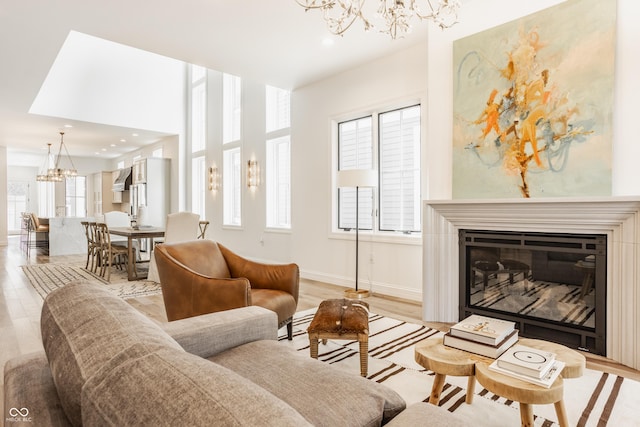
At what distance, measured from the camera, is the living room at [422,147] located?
2730 millimetres

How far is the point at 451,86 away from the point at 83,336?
3660 millimetres

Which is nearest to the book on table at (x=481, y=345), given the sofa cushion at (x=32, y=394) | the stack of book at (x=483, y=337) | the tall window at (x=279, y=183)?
the stack of book at (x=483, y=337)

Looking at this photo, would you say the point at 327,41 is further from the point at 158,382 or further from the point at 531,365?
the point at 158,382

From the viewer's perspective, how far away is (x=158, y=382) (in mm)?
653

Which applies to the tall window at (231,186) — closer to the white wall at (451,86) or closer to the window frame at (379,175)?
the window frame at (379,175)

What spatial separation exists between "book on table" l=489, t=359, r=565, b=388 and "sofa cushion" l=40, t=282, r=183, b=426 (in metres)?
1.33

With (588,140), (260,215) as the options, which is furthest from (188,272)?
(260,215)

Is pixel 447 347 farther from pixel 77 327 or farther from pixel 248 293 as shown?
pixel 77 327

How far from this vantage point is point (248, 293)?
2535 mm

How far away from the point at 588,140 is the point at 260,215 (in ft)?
17.0

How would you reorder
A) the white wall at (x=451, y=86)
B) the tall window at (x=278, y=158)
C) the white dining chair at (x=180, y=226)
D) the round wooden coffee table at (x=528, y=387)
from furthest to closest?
1. the tall window at (x=278, y=158)
2. the white dining chair at (x=180, y=226)
3. the white wall at (x=451, y=86)
4. the round wooden coffee table at (x=528, y=387)

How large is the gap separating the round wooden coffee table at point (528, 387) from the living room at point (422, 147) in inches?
55.2

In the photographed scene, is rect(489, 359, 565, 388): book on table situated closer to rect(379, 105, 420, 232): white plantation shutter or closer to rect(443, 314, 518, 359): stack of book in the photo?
rect(443, 314, 518, 359): stack of book

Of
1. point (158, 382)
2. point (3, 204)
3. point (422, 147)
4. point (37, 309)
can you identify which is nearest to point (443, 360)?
point (158, 382)
